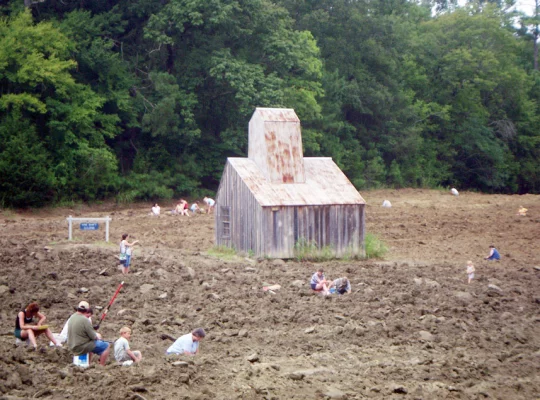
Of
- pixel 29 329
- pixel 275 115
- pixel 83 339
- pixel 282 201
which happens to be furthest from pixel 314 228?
pixel 83 339

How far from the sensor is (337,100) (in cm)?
6066

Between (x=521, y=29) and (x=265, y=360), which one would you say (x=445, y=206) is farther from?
(x=521, y=29)

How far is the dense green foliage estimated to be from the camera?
42894 millimetres

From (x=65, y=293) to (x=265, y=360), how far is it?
7.40m

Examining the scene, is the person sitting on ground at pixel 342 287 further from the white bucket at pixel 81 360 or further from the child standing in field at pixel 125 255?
the white bucket at pixel 81 360

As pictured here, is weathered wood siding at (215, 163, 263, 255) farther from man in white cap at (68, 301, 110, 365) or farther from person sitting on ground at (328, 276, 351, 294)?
man in white cap at (68, 301, 110, 365)

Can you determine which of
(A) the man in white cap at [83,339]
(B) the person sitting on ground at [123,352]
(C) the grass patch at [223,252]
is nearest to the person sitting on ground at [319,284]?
(C) the grass patch at [223,252]

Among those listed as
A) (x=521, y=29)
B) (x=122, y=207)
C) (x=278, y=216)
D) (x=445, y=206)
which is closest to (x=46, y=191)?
(x=122, y=207)

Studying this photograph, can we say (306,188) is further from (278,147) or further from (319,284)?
(319,284)

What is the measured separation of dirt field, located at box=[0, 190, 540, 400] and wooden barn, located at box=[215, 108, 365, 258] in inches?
39.0

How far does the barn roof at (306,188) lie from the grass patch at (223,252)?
2.43 metres

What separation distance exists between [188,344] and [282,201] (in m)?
14.4

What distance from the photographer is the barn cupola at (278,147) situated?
2975 cm

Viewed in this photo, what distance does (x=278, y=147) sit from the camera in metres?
30.0
